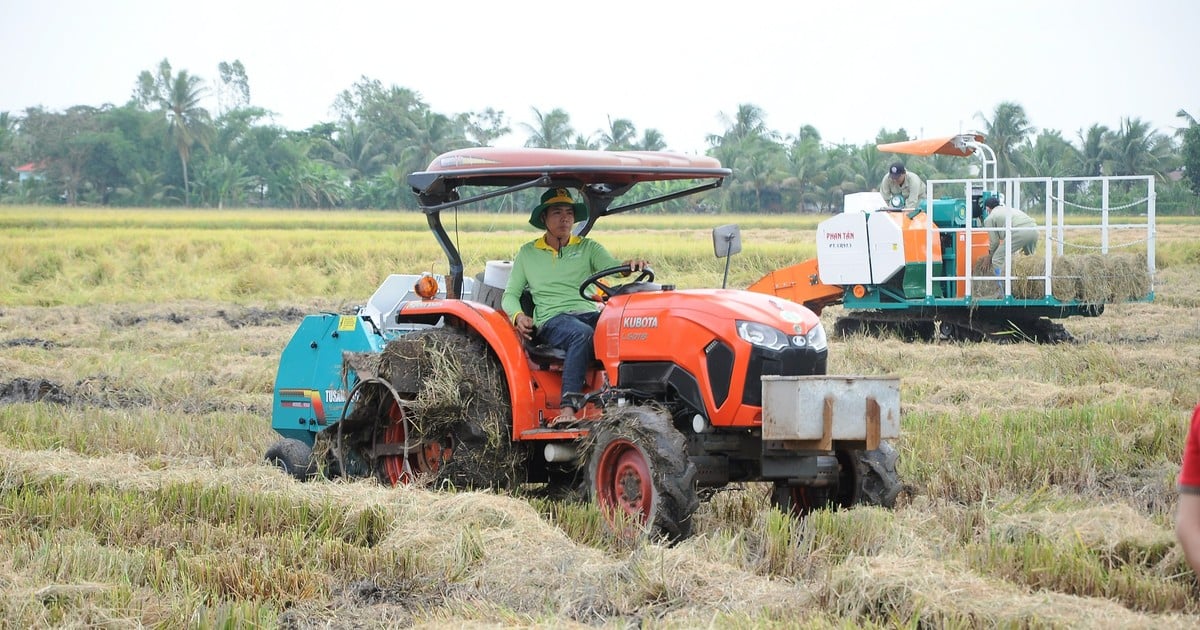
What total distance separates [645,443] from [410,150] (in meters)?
53.2

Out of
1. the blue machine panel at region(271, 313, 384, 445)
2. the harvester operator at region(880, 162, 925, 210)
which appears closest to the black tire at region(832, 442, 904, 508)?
the blue machine panel at region(271, 313, 384, 445)

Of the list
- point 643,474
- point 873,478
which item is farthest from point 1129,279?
point 643,474

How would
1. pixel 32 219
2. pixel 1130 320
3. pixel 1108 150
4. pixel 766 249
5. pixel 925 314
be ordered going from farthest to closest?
pixel 1108 150 → pixel 32 219 → pixel 766 249 → pixel 1130 320 → pixel 925 314

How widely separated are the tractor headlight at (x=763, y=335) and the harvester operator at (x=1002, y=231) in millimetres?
9528

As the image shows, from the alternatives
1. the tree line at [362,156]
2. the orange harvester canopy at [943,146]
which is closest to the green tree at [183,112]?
the tree line at [362,156]

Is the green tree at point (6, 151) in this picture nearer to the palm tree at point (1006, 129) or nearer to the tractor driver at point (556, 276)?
the palm tree at point (1006, 129)

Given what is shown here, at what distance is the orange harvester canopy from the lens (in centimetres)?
1611

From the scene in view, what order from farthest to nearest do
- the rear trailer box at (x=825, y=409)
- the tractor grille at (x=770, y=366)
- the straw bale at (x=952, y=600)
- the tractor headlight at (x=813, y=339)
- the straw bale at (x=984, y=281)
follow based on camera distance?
1. the straw bale at (x=984, y=281)
2. the tractor headlight at (x=813, y=339)
3. the tractor grille at (x=770, y=366)
4. the rear trailer box at (x=825, y=409)
5. the straw bale at (x=952, y=600)

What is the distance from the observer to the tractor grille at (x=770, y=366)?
6363 mm

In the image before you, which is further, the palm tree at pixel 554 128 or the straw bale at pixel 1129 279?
the palm tree at pixel 554 128

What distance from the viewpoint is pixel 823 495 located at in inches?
272

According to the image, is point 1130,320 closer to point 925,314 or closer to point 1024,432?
point 925,314

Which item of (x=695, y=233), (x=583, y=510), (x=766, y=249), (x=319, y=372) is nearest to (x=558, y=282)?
(x=583, y=510)

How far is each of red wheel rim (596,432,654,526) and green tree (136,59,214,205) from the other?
57.0 m
